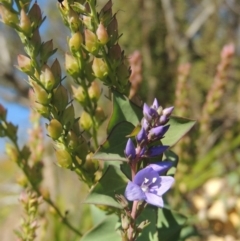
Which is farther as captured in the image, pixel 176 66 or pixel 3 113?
pixel 176 66

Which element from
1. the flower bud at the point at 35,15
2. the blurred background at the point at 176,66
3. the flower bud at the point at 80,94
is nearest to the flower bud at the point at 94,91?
the flower bud at the point at 80,94

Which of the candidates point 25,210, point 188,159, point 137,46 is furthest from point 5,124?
point 137,46

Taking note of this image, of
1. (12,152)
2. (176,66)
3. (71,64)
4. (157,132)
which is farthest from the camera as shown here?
(176,66)

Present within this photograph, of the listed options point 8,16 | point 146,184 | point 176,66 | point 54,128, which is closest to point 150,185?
point 146,184

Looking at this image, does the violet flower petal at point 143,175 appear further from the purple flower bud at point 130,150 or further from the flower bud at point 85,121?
the flower bud at point 85,121

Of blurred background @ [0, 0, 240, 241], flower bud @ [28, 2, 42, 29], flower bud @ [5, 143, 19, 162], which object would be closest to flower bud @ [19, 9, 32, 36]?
flower bud @ [28, 2, 42, 29]

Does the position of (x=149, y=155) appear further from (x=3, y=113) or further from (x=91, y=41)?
(x=3, y=113)
